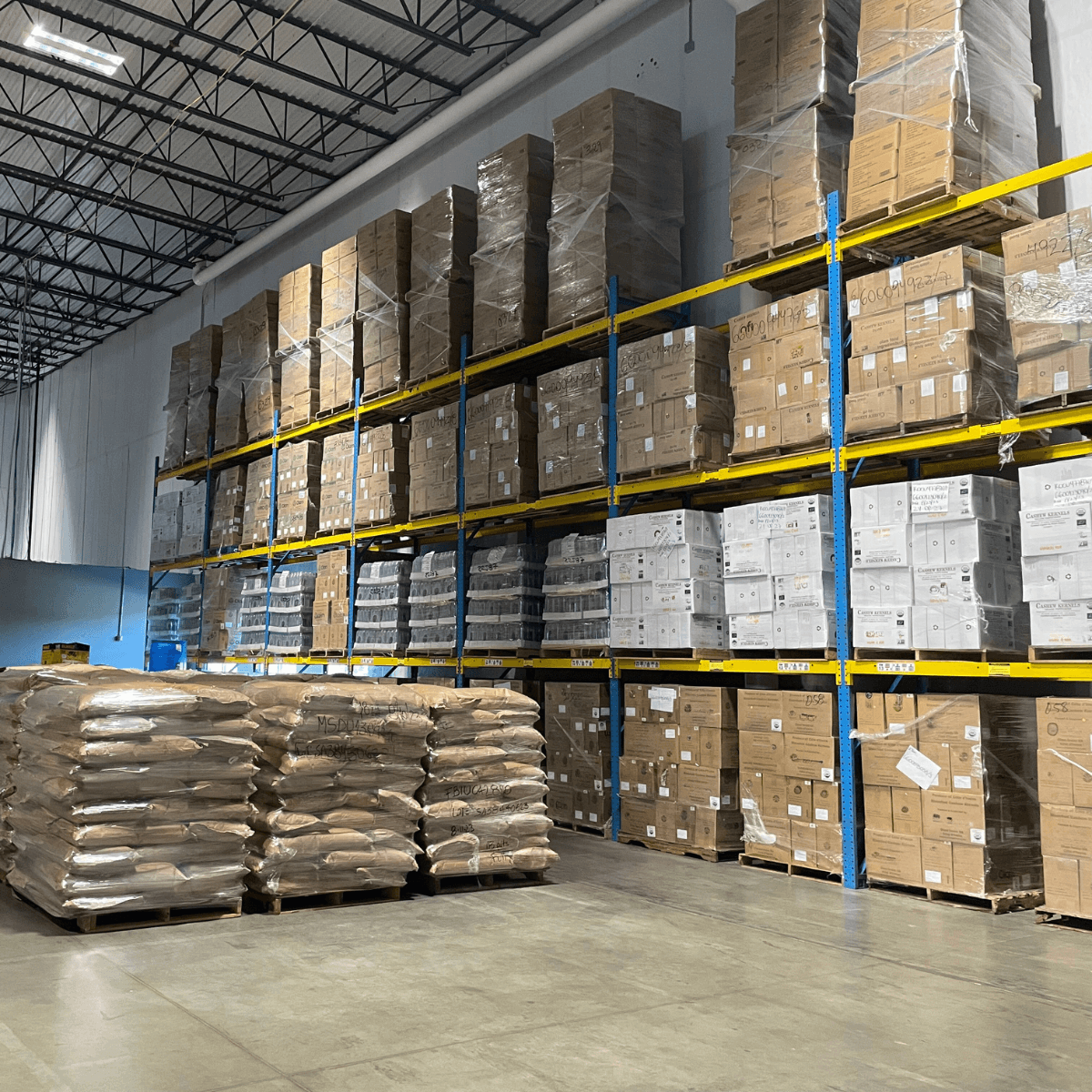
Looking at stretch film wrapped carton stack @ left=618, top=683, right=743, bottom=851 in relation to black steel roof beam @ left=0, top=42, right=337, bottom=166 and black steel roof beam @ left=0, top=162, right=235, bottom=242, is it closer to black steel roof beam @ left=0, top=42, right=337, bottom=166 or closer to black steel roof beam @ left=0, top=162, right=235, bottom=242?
black steel roof beam @ left=0, top=42, right=337, bottom=166

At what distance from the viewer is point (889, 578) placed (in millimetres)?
6777

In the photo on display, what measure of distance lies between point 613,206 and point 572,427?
1.86 meters

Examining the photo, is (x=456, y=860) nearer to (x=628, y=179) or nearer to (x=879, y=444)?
(x=879, y=444)

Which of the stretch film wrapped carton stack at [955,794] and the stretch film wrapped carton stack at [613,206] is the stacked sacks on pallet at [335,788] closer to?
the stretch film wrapped carton stack at [955,794]

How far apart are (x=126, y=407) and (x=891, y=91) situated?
Answer: 1932cm

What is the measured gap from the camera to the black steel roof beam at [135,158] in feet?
50.2

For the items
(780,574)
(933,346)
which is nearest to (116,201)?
(780,574)

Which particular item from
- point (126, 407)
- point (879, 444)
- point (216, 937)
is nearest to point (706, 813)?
point (879, 444)

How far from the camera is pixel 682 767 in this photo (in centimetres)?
812

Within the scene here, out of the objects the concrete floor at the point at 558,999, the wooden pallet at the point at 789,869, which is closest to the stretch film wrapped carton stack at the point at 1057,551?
the concrete floor at the point at 558,999

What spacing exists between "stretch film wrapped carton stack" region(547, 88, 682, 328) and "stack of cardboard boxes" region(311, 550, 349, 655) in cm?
424

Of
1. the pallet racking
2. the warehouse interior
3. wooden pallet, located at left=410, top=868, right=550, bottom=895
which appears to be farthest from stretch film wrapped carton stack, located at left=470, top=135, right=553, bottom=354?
Answer: wooden pallet, located at left=410, top=868, right=550, bottom=895

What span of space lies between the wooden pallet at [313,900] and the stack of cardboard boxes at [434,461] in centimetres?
483

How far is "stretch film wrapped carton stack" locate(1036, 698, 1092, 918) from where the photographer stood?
5.77 metres
